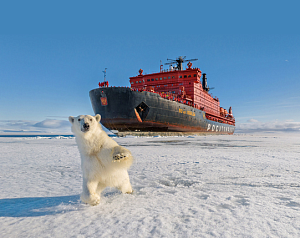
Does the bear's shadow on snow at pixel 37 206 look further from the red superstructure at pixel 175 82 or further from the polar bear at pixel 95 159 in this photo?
the red superstructure at pixel 175 82

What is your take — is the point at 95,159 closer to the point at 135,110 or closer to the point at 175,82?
the point at 135,110

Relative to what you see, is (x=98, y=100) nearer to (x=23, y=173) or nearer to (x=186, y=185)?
(x=23, y=173)

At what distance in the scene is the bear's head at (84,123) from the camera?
202cm

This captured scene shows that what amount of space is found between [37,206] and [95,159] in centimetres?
81

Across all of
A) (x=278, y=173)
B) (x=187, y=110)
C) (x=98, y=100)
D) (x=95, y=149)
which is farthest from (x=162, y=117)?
(x=95, y=149)

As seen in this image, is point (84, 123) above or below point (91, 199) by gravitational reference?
above

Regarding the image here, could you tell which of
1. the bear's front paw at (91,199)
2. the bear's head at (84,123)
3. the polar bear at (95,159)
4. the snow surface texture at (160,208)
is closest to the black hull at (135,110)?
the snow surface texture at (160,208)

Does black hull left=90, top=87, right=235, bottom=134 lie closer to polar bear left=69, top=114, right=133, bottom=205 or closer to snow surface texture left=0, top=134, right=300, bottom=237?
snow surface texture left=0, top=134, right=300, bottom=237

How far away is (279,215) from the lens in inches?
68.8

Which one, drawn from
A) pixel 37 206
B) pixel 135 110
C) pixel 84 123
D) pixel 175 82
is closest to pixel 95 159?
pixel 84 123

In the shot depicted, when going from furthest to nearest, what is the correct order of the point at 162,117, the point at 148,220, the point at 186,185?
the point at 162,117 < the point at 186,185 < the point at 148,220

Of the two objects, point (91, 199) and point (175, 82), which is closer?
point (91, 199)

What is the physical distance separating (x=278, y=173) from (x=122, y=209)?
3.25 metres

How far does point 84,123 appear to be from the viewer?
2023 millimetres
